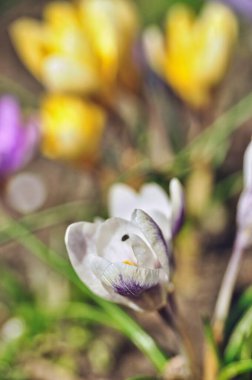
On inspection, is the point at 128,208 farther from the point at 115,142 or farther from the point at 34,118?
the point at 115,142

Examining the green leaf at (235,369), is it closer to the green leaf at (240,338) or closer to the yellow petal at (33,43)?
the green leaf at (240,338)

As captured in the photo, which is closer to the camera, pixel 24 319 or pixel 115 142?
pixel 24 319

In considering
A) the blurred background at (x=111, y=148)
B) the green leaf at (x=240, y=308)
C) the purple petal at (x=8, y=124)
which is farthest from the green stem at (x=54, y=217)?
Result: the green leaf at (x=240, y=308)

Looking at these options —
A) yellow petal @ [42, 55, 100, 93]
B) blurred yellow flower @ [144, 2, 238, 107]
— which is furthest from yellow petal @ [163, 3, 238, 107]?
yellow petal @ [42, 55, 100, 93]

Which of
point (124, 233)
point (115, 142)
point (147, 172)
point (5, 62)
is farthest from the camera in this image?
point (5, 62)

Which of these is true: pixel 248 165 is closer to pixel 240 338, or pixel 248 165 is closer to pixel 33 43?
pixel 240 338

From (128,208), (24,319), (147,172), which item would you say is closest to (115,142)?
(147,172)
